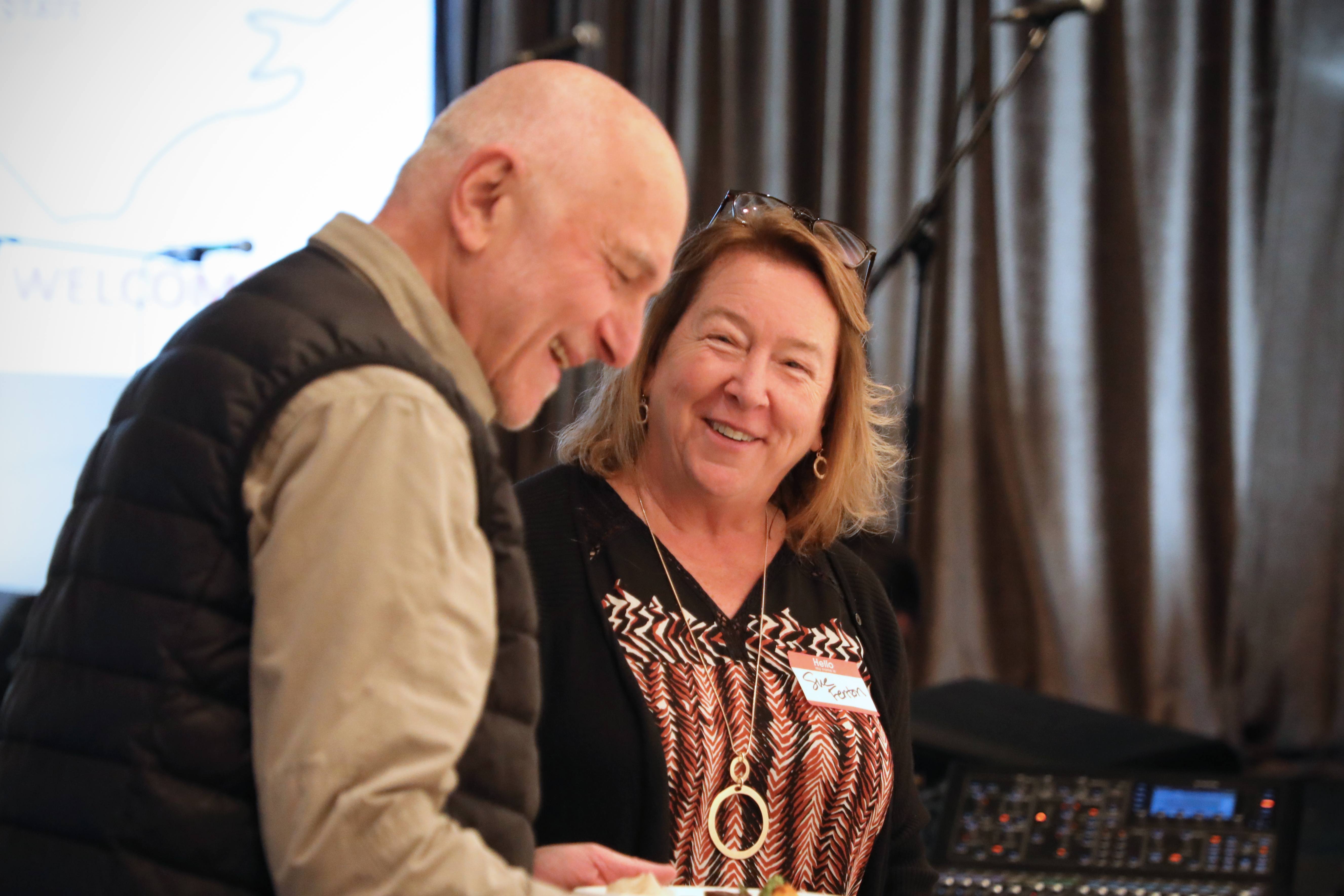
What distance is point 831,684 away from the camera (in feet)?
4.91

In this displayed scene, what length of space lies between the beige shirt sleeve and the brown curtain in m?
3.16

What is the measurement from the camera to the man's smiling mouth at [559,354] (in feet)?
3.41

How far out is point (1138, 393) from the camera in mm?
3822

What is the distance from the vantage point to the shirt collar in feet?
2.97

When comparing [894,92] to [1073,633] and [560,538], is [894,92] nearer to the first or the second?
[1073,633]

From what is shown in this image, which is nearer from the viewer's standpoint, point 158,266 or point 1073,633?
point 158,266

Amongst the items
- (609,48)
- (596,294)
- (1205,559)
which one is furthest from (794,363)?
(609,48)

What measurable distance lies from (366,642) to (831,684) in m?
0.87

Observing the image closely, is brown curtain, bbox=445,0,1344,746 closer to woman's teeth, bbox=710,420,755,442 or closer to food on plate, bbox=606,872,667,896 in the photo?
woman's teeth, bbox=710,420,755,442

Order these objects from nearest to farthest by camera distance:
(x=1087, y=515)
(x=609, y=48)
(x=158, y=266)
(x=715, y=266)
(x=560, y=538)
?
(x=560, y=538) → (x=715, y=266) → (x=158, y=266) → (x=1087, y=515) → (x=609, y=48)

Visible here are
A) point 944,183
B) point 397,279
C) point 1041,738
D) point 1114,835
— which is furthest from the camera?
point 944,183

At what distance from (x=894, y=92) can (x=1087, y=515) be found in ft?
5.05

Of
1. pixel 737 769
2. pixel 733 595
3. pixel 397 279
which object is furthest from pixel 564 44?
pixel 397 279

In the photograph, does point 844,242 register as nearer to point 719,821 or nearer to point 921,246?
point 719,821
